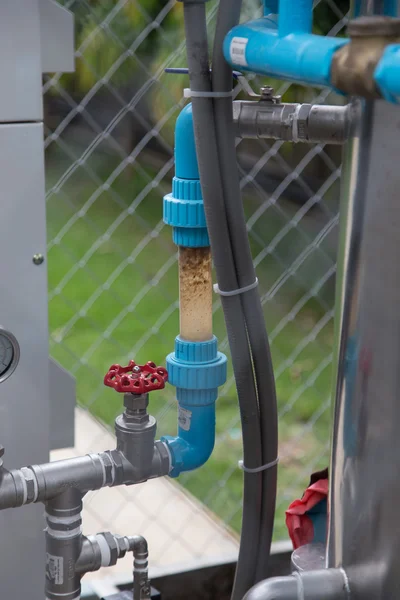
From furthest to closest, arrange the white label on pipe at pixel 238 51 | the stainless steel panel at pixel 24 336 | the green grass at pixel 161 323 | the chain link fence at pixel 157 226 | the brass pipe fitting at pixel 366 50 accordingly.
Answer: the green grass at pixel 161 323 < the chain link fence at pixel 157 226 < the stainless steel panel at pixel 24 336 < the white label on pipe at pixel 238 51 < the brass pipe fitting at pixel 366 50

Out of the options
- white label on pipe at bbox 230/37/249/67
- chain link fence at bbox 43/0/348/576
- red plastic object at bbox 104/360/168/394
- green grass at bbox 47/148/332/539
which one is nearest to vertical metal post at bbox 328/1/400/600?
white label on pipe at bbox 230/37/249/67

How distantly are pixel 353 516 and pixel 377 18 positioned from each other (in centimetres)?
34

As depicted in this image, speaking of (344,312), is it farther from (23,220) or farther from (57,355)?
(57,355)

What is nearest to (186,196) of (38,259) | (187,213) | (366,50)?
(187,213)

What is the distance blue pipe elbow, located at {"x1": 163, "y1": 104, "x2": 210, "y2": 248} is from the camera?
88 centimetres

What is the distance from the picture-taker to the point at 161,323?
1.58m

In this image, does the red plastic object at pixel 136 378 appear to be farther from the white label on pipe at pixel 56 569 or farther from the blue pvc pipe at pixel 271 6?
the blue pvc pipe at pixel 271 6

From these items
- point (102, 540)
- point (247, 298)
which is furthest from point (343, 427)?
point (102, 540)

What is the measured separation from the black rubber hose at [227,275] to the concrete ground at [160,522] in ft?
1.22

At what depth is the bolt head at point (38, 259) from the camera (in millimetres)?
919

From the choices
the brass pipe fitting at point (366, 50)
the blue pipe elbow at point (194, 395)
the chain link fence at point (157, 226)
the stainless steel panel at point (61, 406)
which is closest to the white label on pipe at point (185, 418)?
the blue pipe elbow at point (194, 395)

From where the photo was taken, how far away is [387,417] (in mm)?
573

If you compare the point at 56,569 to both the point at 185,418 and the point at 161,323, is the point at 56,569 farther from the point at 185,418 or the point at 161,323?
the point at 161,323

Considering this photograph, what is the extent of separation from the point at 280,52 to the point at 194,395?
1.48 feet
